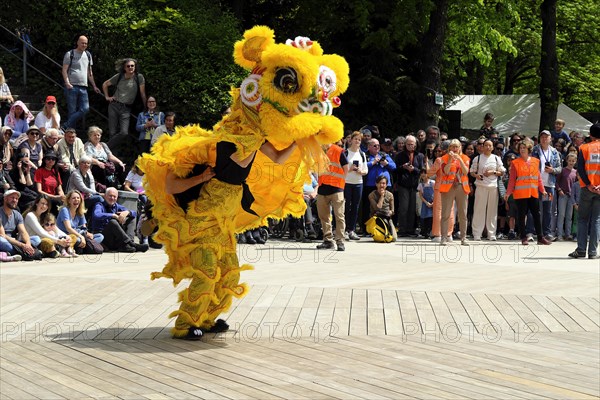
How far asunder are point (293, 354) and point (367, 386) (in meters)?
1.25

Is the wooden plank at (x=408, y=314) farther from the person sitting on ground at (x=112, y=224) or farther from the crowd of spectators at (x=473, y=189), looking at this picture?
the crowd of spectators at (x=473, y=189)

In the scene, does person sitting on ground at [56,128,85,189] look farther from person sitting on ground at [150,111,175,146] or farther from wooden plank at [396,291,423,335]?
wooden plank at [396,291,423,335]

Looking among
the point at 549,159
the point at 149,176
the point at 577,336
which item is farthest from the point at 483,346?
the point at 549,159

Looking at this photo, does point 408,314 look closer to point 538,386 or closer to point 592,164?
point 538,386

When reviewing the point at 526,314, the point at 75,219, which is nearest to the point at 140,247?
the point at 75,219

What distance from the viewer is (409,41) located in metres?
24.3

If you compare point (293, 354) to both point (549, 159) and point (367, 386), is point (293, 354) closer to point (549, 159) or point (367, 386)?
point (367, 386)

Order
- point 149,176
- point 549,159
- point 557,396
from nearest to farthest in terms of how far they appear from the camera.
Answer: point 557,396
point 149,176
point 549,159

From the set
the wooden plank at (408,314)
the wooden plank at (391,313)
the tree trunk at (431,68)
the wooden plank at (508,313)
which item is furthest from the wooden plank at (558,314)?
the tree trunk at (431,68)

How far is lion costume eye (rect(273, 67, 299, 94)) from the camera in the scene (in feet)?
27.6

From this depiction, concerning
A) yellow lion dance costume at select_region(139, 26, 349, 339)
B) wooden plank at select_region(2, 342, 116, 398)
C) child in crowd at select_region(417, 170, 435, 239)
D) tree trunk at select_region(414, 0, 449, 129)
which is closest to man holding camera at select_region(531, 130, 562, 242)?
child in crowd at select_region(417, 170, 435, 239)

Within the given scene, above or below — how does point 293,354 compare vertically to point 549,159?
below

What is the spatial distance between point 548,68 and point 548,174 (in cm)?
894

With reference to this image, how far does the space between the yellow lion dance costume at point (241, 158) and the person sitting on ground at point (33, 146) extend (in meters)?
7.60
